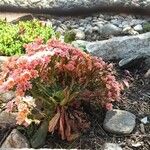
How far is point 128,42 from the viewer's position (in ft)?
19.1

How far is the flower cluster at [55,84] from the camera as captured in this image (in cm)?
417

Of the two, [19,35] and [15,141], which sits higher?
[19,35]

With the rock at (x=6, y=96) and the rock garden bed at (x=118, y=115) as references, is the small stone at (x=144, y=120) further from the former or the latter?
the rock at (x=6, y=96)

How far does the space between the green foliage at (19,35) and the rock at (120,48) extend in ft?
1.93

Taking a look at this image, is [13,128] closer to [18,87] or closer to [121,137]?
[18,87]

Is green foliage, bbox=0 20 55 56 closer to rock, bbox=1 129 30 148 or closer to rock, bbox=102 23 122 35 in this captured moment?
rock, bbox=102 23 122 35

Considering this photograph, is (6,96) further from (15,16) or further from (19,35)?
(15,16)

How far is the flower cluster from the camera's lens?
4.17 meters

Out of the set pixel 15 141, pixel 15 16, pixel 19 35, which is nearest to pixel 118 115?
pixel 15 141

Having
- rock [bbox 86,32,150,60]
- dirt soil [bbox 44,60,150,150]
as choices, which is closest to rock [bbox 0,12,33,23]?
rock [bbox 86,32,150,60]

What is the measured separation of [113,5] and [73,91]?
135 inches

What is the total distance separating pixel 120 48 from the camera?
5785 millimetres

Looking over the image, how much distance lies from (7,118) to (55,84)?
1.80 feet

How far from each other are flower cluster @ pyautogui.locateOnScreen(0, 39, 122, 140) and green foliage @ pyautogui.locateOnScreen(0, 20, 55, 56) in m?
1.28
